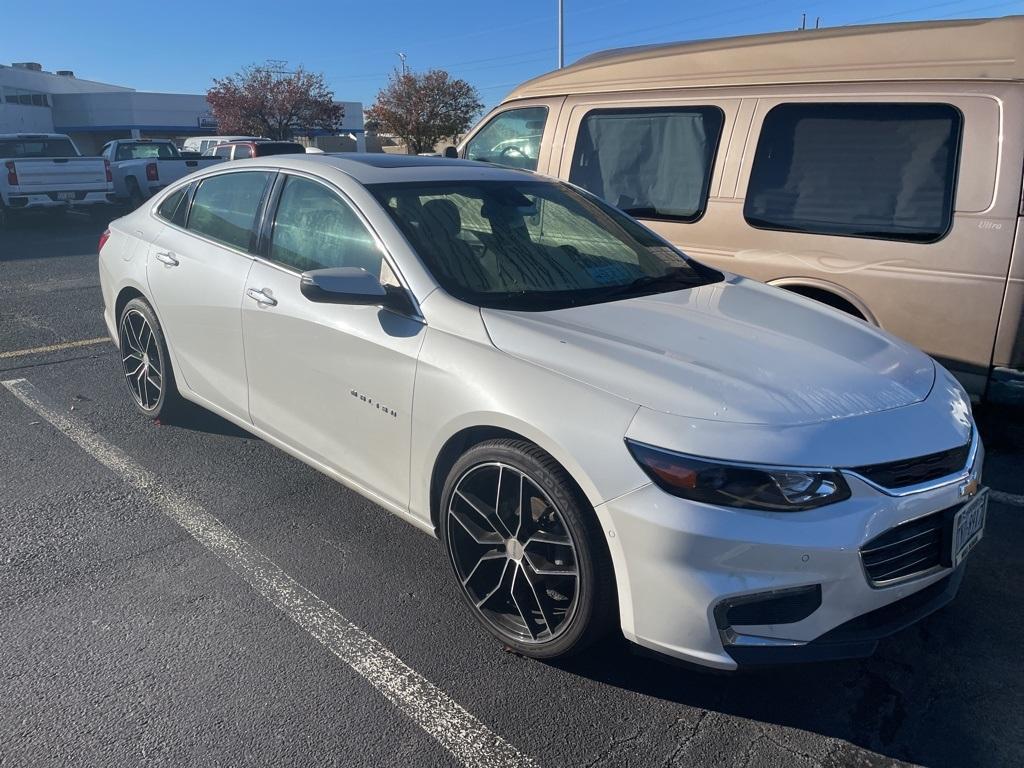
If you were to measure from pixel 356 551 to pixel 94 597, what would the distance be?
1.02 m

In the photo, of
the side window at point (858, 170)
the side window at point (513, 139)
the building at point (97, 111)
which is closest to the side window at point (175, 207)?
the side window at point (513, 139)

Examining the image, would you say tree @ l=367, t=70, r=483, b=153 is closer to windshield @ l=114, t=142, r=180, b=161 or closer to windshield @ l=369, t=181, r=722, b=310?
windshield @ l=114, t=142, r=180, b=161

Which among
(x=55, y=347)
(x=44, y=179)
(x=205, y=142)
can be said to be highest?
(x=205, y=142)

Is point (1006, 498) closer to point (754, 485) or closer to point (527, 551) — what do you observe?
point (754, 485)

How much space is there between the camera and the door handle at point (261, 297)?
11.9 feet

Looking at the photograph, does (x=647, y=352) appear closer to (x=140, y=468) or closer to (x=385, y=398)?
(x=385, y=398)

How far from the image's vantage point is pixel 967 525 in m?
2.61

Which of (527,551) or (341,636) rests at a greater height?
(527,551)

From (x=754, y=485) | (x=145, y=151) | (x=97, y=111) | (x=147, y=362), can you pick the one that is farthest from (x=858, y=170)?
(x=97, y=111)

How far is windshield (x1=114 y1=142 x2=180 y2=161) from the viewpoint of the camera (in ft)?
64.3

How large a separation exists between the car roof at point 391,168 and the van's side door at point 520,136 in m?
1.94

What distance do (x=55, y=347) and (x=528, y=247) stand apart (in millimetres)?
4892

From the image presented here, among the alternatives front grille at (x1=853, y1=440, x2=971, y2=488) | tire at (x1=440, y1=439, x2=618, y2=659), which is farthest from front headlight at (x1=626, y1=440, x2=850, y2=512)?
tire at (x1=440, y1=439, x2=618, y2=659)

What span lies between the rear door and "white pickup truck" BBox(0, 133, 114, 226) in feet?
39.7
